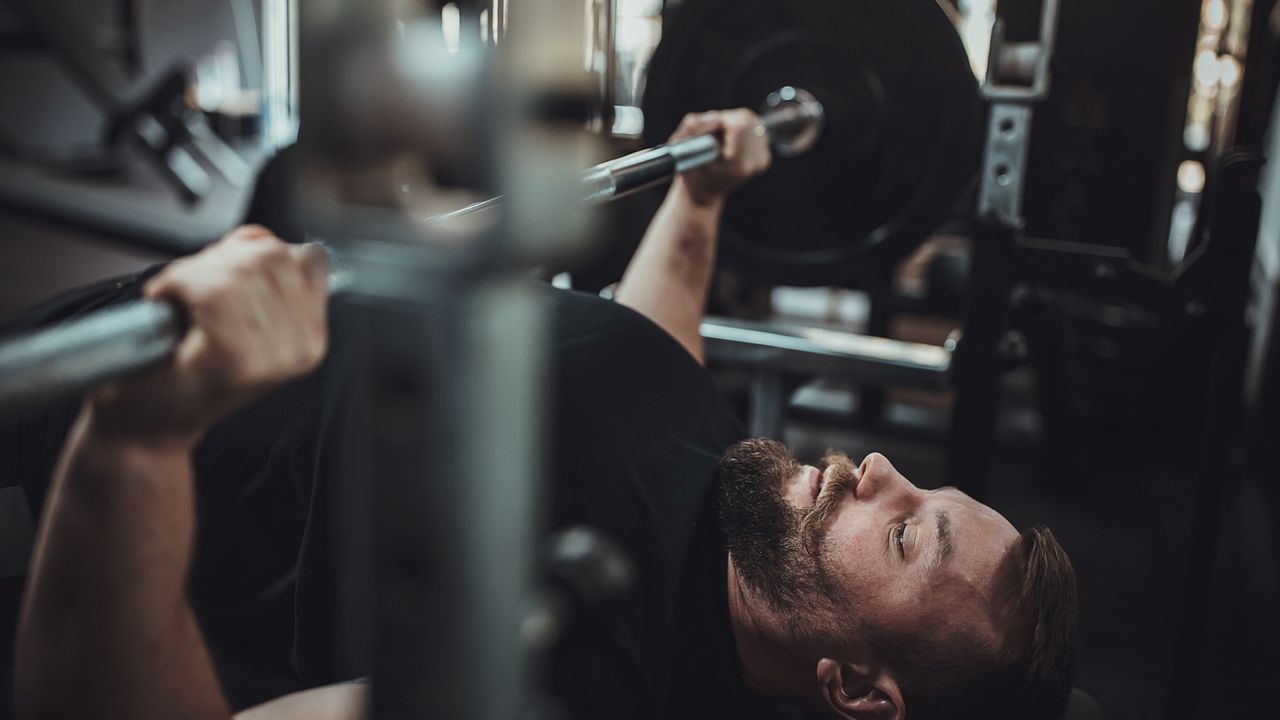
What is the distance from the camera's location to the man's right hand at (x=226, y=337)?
19.1 inches

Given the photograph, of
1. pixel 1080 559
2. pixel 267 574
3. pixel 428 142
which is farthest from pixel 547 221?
pixel 1080 559

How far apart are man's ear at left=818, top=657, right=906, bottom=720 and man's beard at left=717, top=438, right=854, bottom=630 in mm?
65

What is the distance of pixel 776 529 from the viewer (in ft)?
3.92

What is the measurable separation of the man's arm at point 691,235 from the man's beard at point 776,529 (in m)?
0.38

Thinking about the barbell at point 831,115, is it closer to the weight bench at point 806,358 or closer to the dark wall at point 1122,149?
the weight bench at point 806,358

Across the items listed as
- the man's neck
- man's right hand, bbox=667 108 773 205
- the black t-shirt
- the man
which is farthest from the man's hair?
man's right hand, bbox=667 108 773 205

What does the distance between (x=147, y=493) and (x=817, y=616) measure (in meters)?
0.81

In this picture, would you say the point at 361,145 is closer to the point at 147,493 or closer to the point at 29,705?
the point at 147,493

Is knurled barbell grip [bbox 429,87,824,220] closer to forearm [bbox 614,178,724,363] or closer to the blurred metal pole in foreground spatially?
forearm [bbox 614,178,724,363]

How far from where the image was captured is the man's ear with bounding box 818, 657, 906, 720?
113 cm

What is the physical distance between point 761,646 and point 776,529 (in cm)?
15

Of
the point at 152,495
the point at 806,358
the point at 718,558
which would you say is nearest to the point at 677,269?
the point at 806,358

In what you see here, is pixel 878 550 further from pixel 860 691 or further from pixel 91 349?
pixel 91 349

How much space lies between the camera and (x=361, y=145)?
0.96 ft
